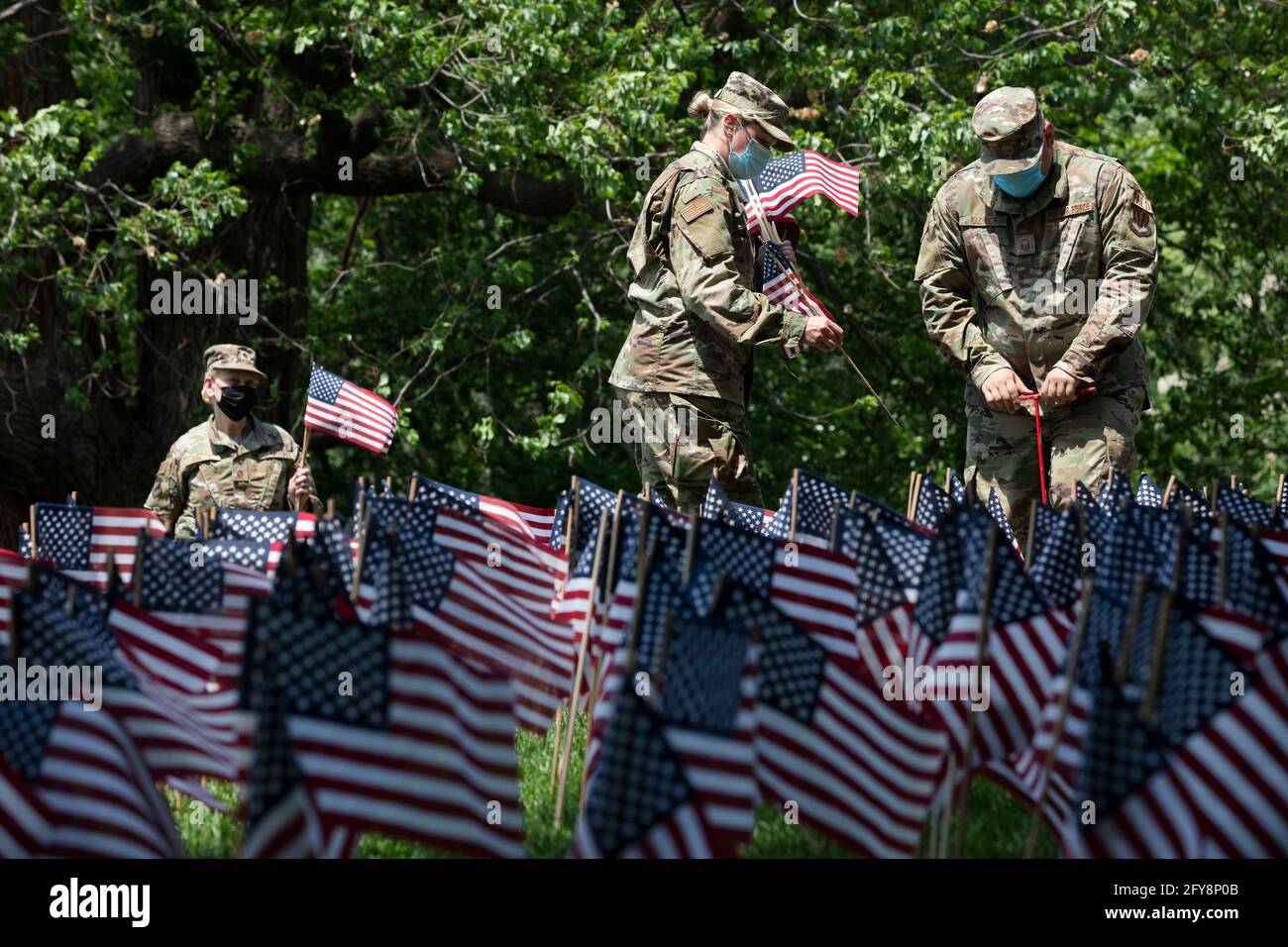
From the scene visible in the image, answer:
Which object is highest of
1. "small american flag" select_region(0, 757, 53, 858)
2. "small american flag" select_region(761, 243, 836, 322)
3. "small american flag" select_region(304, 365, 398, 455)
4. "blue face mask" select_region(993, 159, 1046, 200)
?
"blue face mask" select_region(993, 159, 1046, 200)

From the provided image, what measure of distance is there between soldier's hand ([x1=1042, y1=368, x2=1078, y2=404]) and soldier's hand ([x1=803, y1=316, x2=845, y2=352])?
100 cm

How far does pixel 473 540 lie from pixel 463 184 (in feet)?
26.3

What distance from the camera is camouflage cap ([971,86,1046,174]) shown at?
819 cm

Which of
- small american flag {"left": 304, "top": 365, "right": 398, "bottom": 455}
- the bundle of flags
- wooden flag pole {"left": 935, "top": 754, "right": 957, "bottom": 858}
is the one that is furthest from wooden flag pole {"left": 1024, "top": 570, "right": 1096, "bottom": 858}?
small american flag {"left": 304, "top": 365, "right": 398, "bottom": 455}

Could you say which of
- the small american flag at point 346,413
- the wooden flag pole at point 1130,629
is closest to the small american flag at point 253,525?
→ the small american flag at point 346,413

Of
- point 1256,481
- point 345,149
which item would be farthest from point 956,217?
point 1256,481

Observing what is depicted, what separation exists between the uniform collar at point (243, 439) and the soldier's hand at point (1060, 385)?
17.2ft

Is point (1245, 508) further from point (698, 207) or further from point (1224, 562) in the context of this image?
A: point (698, 207)

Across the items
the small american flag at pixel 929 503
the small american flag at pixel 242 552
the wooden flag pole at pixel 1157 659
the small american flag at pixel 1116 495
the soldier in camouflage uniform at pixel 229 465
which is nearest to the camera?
the wooden flag pole at pixel 1157 659

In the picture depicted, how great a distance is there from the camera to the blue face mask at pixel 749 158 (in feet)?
28.5

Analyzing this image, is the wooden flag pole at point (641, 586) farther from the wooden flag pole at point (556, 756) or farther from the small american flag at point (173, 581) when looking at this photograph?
the small american flag at point (173, 581)

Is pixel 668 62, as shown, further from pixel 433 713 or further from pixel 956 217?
pixel 433 713

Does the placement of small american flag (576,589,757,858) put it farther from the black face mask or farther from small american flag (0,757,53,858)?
the black face mask

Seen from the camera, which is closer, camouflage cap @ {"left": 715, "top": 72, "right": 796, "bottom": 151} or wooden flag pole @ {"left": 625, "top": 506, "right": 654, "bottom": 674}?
wooden flag pole @ {"left": 625, "top": 506, "right": 654, "bottom": 674}
